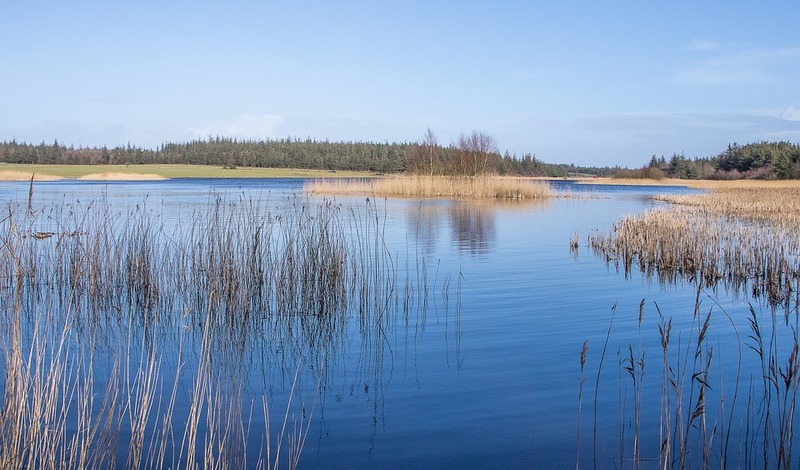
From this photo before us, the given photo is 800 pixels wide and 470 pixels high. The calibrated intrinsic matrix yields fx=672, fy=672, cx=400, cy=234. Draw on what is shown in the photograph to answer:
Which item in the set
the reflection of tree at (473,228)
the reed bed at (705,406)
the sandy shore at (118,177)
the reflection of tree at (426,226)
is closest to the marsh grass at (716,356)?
the reed bed at (705,406)

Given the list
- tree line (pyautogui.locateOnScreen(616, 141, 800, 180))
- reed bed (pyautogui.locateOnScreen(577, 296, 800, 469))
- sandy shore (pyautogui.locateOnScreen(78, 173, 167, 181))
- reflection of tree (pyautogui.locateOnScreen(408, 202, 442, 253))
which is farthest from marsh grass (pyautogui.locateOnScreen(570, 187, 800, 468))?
sandy shore (pyautogui.locateOnScreen(78, 173, 167, 181))

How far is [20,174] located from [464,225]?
44.9 m

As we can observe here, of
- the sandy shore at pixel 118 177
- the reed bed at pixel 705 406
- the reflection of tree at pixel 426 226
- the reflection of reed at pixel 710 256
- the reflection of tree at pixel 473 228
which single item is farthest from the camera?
the sandy shore at pixel 118 177

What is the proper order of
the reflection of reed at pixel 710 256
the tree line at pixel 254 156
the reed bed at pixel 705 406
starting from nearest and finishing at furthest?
1. the reed bed at pixel 705 406
2. the reflection of reed at pixel 710 256
3. the tree line at pixel 254 156

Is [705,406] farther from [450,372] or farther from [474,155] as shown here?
[474,155]

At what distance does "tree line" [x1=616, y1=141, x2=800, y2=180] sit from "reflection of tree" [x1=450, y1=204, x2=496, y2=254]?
34.3m

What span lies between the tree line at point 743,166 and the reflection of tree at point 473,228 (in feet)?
113

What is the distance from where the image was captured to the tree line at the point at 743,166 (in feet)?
163

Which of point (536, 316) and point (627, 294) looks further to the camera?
point (627, 294)

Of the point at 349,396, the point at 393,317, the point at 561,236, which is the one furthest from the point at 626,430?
the point at 561,236

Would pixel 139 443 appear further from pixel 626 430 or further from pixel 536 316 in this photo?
pixel 536 316

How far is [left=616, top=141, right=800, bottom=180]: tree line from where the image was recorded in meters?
49.7

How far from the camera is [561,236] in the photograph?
15.2 m

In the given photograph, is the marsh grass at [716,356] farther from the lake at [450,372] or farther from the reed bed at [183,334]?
the reed bed at [183,334]
